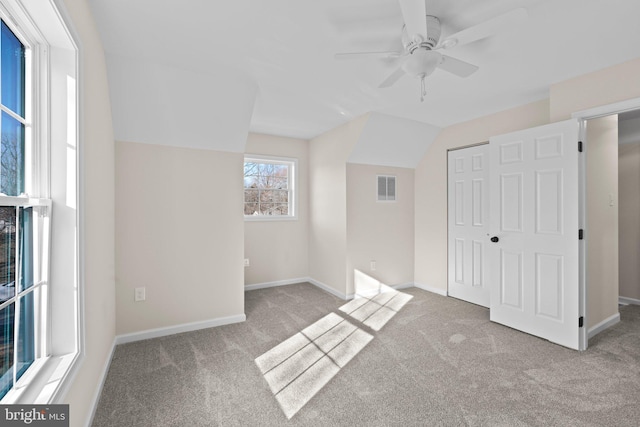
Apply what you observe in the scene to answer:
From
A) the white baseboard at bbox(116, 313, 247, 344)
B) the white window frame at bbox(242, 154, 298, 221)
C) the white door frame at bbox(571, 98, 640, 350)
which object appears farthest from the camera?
the white window frame at bbox(242, 154, 298, 221)

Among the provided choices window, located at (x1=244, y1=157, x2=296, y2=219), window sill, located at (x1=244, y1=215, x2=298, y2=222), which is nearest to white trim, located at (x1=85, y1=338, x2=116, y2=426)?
window sill, located at (x1=244, y1=215, x2=298, y2=222)

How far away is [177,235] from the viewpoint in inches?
117

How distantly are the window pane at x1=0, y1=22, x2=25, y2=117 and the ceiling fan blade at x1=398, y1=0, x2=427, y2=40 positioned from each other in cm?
168

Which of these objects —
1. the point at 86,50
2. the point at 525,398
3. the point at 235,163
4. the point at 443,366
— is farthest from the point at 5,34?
the point at 525,398

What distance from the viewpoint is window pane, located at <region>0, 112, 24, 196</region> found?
112 cm

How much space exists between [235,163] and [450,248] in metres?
3.14

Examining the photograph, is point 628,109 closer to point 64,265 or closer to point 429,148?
point 429,148

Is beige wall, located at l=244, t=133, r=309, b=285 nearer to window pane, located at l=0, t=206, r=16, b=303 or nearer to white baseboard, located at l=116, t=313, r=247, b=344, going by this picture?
white baseboard, located at l=116, t=313, r=247, b=344

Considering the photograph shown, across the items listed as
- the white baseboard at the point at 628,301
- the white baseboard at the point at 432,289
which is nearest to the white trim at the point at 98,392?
the white baseboard at the point at 432,289

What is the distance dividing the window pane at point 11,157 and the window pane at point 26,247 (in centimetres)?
11

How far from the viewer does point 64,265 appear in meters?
1.43

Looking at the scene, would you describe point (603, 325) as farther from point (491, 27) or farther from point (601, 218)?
point (491, 27)

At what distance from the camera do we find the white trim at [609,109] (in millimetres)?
2311

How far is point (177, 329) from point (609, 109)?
443 cm
